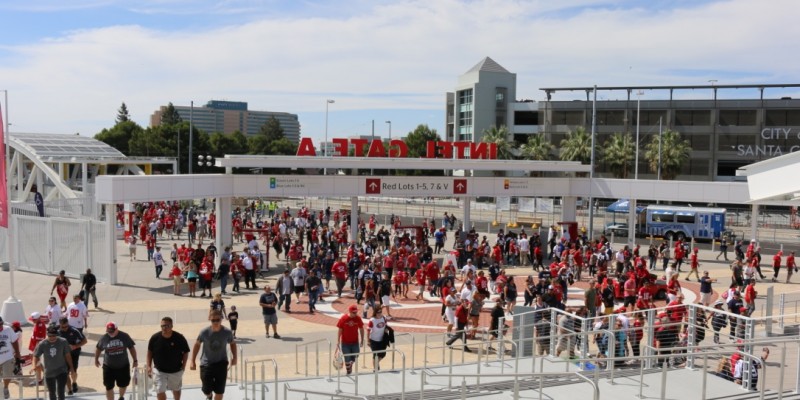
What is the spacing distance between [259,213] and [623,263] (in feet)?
99.0

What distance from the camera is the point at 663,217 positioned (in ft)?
149

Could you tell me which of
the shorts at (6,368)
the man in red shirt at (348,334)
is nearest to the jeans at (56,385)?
the shorts at (6,368)

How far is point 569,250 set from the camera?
30000mm

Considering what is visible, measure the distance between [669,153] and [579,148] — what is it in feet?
26.3

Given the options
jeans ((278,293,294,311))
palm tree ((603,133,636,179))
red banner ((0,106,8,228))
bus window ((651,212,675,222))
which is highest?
palm tree ((603,133,636,179))

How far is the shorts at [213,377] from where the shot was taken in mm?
10492

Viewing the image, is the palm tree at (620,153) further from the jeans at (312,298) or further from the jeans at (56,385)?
the jeans at (56,385)

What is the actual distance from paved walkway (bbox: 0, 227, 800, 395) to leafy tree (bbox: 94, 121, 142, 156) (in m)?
80.3

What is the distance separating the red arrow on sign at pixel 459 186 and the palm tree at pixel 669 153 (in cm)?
3750

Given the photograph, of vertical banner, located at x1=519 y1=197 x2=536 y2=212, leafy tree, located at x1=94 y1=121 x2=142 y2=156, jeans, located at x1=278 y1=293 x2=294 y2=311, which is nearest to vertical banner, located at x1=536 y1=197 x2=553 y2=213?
vertical banner, located at x1=519 y1=197 x2=536 y2=212

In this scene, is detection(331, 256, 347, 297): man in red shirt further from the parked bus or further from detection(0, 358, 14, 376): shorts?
the parked bus

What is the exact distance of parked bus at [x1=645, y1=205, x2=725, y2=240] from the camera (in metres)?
43.2

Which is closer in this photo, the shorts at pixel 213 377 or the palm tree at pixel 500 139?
the shorts at pixel 213 377

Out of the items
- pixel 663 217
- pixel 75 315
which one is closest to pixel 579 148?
pixel 663 217
